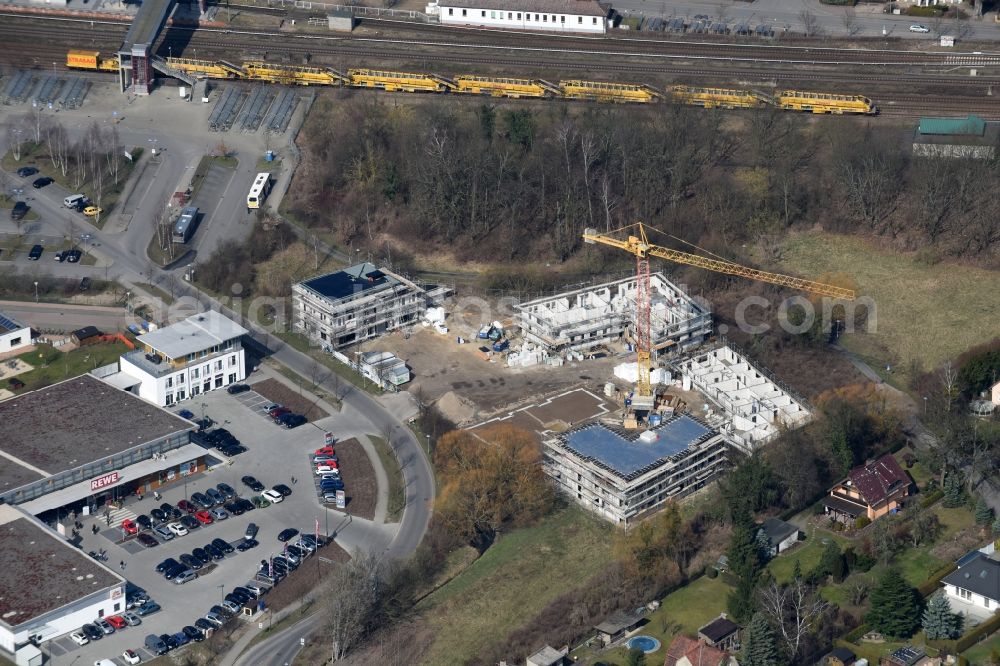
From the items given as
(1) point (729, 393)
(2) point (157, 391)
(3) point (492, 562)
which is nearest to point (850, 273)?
(1) point (729, 393)

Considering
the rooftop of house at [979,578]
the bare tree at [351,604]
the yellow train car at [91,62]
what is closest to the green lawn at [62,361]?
the bare tree at [351,604]

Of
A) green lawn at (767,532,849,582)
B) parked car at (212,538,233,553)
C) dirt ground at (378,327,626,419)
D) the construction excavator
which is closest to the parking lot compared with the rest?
parked car at (212,538,233,553)

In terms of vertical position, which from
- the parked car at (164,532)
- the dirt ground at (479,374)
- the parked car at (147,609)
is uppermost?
the dirt ground at (479,374)

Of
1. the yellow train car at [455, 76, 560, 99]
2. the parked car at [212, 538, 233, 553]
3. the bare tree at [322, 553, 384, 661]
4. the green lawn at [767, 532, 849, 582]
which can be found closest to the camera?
the bare tree at [322, 553, 384, 661]

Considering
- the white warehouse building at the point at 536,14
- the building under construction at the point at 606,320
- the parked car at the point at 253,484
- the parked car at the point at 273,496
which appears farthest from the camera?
the white warehouse building at the point at 536,14

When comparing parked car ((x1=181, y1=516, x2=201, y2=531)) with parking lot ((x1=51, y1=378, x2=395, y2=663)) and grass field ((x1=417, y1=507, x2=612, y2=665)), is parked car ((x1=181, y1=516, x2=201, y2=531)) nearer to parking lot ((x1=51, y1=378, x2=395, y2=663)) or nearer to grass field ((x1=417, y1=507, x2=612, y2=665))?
parking lot ((x1=51, y1=378, x2=395, y2=663))

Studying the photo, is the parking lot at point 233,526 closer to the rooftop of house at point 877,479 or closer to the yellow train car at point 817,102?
the rooftop of house at point 877,479

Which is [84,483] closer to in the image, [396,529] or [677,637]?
[396,529]
